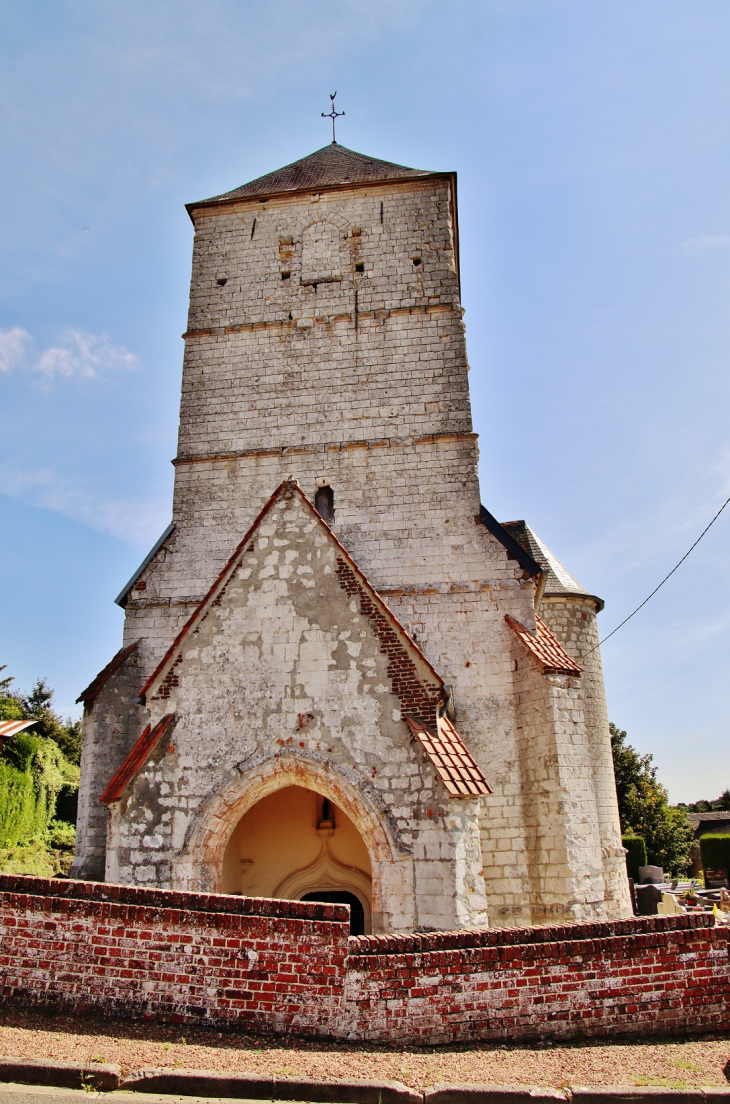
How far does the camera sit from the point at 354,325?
1440cm

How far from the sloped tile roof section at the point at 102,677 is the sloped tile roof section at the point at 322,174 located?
10.1m

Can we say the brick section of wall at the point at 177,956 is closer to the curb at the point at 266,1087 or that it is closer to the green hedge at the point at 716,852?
the curb at the point at 266,1087

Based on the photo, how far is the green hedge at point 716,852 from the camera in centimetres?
3978

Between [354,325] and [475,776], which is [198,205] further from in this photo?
[475,776]

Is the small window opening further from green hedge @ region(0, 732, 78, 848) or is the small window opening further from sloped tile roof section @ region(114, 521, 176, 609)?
green hedge @ region(0, 732, 78, 848)

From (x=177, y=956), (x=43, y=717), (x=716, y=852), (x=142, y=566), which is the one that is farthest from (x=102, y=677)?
(x=716, y=852)

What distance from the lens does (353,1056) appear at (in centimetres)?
529

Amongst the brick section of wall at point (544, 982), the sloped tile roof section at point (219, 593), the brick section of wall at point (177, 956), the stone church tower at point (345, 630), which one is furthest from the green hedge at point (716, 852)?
the brick section of wall at point (177, 956)

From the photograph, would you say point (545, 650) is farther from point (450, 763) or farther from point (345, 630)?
point (345, 630)

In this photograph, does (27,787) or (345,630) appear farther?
(27,787)

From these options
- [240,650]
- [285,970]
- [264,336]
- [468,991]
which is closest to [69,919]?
[285,970]

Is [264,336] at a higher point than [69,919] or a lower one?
higher

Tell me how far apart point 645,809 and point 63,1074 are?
1357 inches

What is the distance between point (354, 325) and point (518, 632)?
7.02 m
